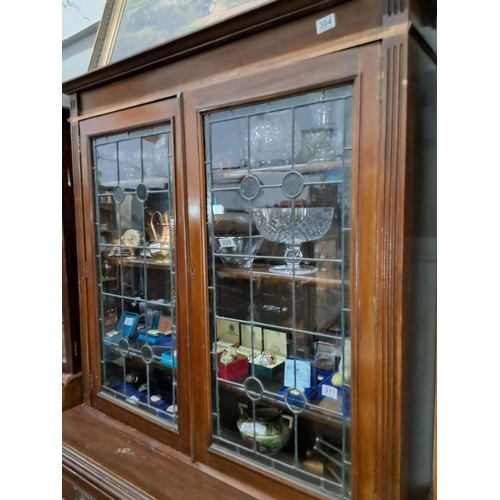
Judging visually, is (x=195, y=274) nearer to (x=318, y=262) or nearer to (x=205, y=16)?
(x=318, y=262)

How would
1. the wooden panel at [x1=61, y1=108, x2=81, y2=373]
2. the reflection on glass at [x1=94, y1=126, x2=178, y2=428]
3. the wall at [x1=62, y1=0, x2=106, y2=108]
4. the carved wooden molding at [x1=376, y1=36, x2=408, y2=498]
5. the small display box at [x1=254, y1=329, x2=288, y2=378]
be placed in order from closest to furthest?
the carved wooden molding at [x1=376, y1=36, x2=408, y2=498], the small display box at [x1=254, y1=329, x2=288, y2=378], the reflection on glass at [x1=94, y1=126, x2=178, y2=428], the wooden panel at [x1=61, y1=108, x2=81, y2=373], the wall at [x1=62, y1=0, x2=106, y2=108]

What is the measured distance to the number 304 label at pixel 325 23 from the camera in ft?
2.27

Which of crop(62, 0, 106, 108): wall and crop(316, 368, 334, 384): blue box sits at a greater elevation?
crop(62, 0, 106, 108): wall

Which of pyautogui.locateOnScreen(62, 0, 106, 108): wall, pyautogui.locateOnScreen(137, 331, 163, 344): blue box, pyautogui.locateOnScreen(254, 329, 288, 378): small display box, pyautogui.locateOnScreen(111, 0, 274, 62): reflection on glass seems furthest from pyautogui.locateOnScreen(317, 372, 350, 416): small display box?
pyautogui.locateOnScreen(62, 0, 106, 108): wall

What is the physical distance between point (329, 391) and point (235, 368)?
0.24 metres

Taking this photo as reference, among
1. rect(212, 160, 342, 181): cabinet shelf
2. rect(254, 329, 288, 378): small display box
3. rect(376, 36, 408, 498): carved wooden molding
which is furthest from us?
rect(254, 329, 288, 378): small display box

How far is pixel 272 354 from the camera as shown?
88 centimetres

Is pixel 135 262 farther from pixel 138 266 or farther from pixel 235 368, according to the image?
pixel 235 368

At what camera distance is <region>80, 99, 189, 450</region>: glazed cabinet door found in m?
0.96

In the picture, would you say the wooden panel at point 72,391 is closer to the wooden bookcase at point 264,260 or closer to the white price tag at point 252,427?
the wooden bookcase at point 264,260

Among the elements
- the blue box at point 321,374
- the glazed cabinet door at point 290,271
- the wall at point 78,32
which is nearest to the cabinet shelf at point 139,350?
the glazed cabinet door at point 290,271

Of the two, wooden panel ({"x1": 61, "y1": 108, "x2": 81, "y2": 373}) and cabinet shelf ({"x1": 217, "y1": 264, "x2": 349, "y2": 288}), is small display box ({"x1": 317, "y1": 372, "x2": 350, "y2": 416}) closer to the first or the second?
cabinet shelf ({"x1": 217, "y1": 264, "x2": 349, "y2": 288})
